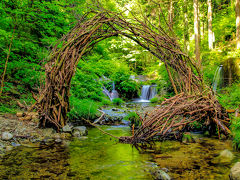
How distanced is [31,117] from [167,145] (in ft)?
11.1

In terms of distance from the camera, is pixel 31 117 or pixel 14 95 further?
pixel 14 95

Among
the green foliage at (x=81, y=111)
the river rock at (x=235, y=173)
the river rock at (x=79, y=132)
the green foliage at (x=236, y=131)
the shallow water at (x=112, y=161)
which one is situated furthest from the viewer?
the green foliage at (x=81, y=111)

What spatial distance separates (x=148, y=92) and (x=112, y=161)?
1324 centimetres

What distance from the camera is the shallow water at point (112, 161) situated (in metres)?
2.43

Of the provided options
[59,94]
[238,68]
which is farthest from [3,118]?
[238,68]

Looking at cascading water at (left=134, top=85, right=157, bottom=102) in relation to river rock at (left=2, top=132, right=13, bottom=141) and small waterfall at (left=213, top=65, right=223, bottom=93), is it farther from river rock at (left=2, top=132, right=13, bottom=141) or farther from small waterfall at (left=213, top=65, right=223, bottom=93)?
river rock at (left=2, top=132, right=13, bottom=141)

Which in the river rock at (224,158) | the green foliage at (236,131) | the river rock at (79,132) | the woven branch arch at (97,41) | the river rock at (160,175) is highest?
the woven branch arch at (97,41)

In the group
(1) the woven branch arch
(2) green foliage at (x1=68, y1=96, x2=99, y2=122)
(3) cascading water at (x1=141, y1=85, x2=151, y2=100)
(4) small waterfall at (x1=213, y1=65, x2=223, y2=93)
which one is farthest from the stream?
(3) cascading water at (x1=141, y1=85, x2=151, y2=100)

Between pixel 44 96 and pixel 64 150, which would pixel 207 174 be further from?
pixel 44 96

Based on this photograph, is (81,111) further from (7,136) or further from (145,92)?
(145,92)

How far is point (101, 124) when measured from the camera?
6.07 m

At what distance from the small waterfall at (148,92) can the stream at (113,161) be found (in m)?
11.6

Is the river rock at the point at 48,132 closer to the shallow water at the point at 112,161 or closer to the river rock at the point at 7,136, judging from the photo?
the shallow water at the point at 112,161

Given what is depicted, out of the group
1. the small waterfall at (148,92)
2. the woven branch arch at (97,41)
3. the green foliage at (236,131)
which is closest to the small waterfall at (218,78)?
the small waterfall at (148,92)
